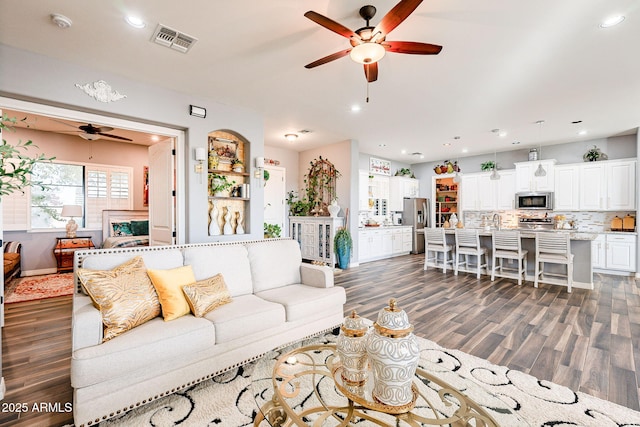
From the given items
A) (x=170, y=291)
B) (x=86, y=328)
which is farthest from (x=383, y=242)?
(x=86, y=328)

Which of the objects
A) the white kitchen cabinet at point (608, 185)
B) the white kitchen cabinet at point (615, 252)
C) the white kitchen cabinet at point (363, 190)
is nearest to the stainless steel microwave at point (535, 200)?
the white kitchen cabinet at point (608, 185)

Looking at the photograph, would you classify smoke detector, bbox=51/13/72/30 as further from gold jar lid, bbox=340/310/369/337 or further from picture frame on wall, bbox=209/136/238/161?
gold jar lid, bbox=340/310/369/337

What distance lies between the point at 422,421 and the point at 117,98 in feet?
13.7

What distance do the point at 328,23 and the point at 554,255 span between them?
5.05 m

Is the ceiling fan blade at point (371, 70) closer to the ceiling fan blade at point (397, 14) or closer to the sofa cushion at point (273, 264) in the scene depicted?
the ceiling fan blade at point (397, 14)

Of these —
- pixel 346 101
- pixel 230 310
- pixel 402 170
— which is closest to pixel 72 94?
pixel 230 310

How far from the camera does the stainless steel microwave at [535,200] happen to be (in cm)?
655

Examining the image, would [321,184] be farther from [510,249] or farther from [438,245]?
[510,249]

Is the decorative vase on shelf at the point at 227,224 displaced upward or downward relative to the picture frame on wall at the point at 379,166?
downward

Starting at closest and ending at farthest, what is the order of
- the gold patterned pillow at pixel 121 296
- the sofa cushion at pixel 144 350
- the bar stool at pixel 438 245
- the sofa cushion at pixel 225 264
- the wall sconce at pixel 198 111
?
the sofa cushion at pixel 144 350, the gold patterned pillow at pixel 121 296, the sofa cushion at pixel 225 264, the wall sconce at pixel 198 111, the bar stool at pixel 438 245

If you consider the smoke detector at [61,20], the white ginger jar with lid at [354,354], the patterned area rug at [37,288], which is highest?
the smoke detector at [61,20]

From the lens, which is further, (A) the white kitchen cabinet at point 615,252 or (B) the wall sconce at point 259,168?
(A) the white kitchen cabinet at point 615,252

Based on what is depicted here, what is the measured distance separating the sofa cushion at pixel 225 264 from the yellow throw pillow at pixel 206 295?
0.17m

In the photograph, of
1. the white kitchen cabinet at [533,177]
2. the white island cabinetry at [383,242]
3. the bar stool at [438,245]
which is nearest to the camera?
the bar stool at [438,245]
